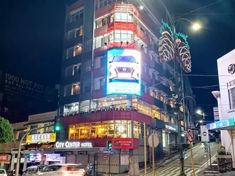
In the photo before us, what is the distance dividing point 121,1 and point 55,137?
85.3 feet

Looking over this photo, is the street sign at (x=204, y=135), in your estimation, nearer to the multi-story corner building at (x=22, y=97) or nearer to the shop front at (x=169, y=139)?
the shop front at (x=169, y=139)

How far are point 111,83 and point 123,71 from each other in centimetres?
276

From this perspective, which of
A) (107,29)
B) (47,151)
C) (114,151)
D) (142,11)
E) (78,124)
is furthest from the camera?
(142,11)

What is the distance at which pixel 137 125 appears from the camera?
4341 cm

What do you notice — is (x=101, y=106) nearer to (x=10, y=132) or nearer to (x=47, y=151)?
(x=47, y=151)

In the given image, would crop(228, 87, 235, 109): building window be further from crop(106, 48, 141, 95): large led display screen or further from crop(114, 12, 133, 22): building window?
crop(114, 12, 133, 22): building window

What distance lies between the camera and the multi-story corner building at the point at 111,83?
41969 millimetres

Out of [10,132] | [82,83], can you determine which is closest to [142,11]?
[82,83]

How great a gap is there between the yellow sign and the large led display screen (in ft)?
36.3

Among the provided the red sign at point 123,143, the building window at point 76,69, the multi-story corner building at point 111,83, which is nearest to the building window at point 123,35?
the multi-story corner building at point 111,83

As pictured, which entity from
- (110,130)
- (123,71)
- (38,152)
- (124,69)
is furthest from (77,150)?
(124,69)

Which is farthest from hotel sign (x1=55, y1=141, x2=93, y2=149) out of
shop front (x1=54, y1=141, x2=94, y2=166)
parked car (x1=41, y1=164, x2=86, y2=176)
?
parked car (x1=41, y1=164, x2=86, y2=176)

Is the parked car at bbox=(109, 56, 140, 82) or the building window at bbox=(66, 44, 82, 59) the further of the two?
the building window at bbox=(66, 44, 82, 59)

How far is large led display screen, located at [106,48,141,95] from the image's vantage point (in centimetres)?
4428
